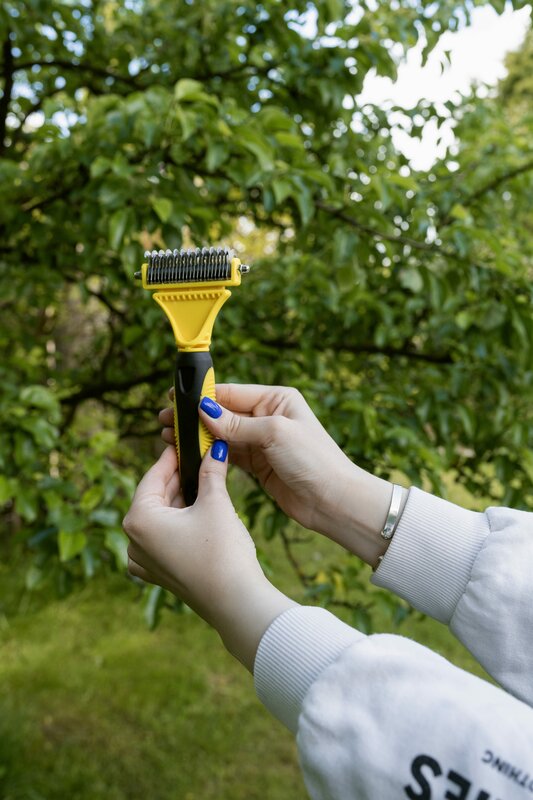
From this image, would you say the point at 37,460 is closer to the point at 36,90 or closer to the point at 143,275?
the point at 143,275

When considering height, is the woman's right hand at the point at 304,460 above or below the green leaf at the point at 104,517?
above

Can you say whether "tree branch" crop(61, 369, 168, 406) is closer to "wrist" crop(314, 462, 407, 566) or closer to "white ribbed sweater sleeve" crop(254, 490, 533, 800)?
"wrist" crop(314, 462, 407, 566)

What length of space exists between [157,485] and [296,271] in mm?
1729

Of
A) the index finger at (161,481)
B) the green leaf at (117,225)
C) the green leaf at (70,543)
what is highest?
the green leaf at (117,225)

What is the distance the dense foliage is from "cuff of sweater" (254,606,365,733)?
0.97 m

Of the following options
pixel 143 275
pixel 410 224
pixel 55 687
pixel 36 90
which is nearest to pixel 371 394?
pixel 410 224

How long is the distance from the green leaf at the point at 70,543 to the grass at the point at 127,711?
178cm

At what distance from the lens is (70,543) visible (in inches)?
66.9

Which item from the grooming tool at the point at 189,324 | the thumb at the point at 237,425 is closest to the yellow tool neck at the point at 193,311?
the grooming tool at the point at 189,324

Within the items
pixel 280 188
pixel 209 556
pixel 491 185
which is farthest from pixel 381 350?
pixel 209 556

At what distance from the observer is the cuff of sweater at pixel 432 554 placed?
3.73ft

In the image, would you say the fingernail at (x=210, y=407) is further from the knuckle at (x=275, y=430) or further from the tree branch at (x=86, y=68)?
the tree branch at (x=86, y=68)

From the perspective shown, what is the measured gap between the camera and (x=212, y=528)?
985 mm

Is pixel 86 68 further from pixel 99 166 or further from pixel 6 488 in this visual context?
pixel 6 488
